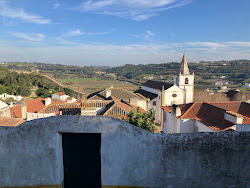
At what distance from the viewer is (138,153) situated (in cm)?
401

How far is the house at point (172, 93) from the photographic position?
30078 mm

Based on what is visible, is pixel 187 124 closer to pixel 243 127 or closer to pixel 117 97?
pixel 243 127

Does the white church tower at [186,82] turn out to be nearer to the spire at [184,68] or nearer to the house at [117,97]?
the spire at [184,68]

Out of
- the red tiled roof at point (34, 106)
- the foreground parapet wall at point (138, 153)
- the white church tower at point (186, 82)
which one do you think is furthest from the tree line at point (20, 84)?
the foreground parapet wall at point (138, 153)

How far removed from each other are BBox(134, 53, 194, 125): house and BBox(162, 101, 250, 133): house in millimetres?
10202

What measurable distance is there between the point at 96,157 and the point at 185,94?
28.7m

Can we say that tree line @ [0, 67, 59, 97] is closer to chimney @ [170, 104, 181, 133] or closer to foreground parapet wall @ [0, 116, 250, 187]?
chimney @ [170, 104, 181, 133]

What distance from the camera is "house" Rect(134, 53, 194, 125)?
98.7 ft

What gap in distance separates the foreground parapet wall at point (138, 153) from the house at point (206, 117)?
8.99 m

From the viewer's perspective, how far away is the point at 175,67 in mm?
126188

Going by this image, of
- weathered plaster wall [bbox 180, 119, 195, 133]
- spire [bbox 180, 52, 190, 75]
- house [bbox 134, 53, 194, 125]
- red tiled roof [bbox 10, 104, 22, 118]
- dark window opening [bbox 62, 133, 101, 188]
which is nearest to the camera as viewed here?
dark window opening [bbox 62, 133, 101, 188]

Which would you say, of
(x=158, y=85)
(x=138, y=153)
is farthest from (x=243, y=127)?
(x=158, y=85)

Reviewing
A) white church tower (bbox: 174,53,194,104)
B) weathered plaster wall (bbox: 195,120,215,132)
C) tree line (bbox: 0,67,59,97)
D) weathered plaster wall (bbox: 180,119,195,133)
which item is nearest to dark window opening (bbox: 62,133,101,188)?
weathered plaster wall (bbox: 195,120,215,132)

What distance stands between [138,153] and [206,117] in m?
12.5
